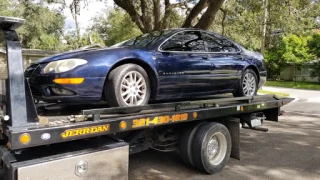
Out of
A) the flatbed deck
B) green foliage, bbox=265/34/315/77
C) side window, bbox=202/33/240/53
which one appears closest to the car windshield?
side window, bbox=202/33/240/53

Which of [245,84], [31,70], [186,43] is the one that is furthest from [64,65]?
[245,84]

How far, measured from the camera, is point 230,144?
5.11 meters

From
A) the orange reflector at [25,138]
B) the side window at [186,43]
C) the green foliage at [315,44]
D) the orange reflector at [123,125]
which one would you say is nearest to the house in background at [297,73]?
the green foliage at [315,44]

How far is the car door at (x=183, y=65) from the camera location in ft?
14.3

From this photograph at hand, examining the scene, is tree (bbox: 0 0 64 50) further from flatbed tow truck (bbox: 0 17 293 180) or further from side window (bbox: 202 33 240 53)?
flatbed tow truck (bbox: 0 17 293 180)

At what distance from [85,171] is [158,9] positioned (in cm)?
1137

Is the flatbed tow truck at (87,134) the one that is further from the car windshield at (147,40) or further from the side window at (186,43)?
the car windshield at (147,40)

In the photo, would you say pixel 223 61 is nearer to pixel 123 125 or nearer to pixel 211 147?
pixel 211 147

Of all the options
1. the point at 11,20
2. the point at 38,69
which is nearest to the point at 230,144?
the point at 38,69

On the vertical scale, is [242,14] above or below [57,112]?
above

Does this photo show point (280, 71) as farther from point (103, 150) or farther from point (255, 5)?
point (103, 150)

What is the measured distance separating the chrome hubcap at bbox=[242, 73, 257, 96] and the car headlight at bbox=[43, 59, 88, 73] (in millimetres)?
3341

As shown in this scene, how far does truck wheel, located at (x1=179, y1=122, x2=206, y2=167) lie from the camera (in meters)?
4.68

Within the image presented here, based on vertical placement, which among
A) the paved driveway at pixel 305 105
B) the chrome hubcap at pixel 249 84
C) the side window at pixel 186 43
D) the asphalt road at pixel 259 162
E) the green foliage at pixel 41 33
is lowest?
the paved driveway at pixel 305 105
